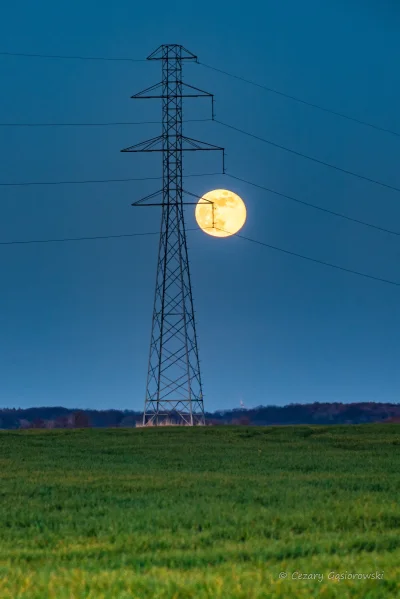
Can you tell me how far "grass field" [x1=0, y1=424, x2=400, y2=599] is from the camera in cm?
983

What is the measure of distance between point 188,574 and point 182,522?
462 cm

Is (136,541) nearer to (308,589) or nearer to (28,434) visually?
(308,589)

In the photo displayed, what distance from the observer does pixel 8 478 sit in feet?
82.6

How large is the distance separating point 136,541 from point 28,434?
139ft

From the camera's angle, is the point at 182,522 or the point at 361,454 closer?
the point at 182,522

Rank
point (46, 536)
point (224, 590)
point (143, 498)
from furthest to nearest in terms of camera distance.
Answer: point (143, 498), point (46, 536), point (224, 590)

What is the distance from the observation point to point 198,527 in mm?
14672

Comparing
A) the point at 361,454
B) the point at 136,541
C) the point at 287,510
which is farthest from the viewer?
the point at 361,454

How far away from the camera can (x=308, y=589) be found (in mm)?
9555

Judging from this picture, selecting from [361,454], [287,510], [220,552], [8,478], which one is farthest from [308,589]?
[361,454]

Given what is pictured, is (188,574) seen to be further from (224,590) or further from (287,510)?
(287,510)

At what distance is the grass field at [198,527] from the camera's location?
9.83 metres

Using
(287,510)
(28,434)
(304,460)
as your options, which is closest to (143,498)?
(287,510)

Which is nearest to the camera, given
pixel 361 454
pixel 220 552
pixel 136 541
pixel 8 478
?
pixel 220 552
